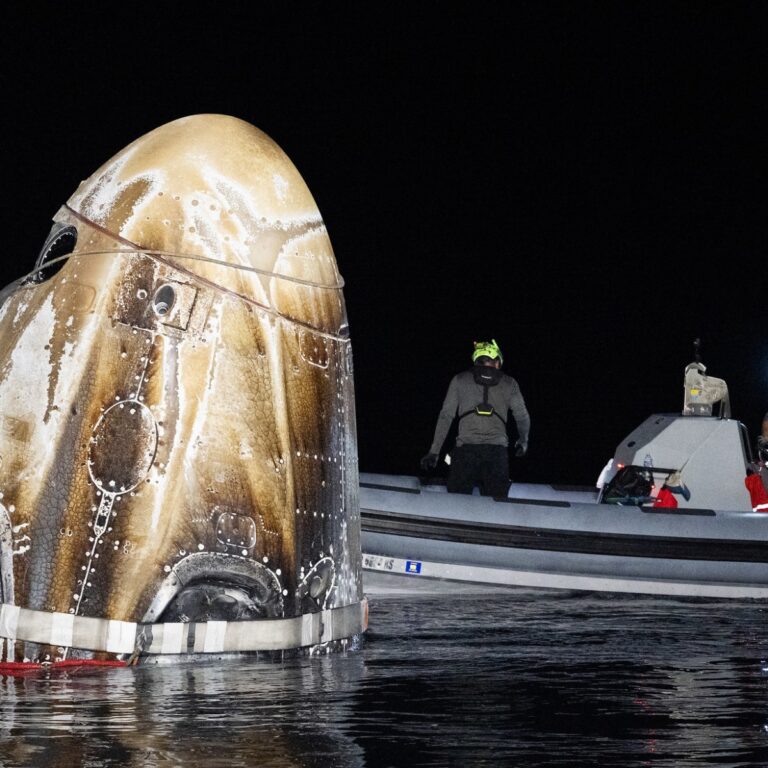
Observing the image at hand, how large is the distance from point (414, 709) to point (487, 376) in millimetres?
4994

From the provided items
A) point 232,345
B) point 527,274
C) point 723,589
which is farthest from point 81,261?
point 527,274

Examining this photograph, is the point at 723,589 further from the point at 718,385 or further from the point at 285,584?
the point at 285,584

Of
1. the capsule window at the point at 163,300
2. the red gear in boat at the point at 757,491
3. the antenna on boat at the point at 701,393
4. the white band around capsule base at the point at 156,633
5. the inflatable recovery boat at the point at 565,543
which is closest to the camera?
the white band around capsule base at the point at 156,633

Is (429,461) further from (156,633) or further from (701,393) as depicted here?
(156,633)

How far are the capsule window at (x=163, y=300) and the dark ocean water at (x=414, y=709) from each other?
90 centimetres

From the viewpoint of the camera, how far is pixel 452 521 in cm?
866

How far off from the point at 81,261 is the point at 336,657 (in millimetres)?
1264

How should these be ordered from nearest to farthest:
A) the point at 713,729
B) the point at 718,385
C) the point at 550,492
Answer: the point at 713,729, the point at 718,385, the point at 550,492

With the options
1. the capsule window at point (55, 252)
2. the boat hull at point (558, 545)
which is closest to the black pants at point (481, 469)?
the boat hull at point (558, 545)

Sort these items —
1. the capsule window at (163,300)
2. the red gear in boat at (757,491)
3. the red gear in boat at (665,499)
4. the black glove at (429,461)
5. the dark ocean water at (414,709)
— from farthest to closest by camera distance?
1. the red gear in boat at (665,499)
2. the red gear in boat at (757,491)
3. the black glove at (429,461)
4. the capsule window at (163,300)
5. the dark ocean water at (414,709)

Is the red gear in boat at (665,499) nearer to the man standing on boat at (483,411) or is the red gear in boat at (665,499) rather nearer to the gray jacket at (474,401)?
the man standing on boat at (483,411)

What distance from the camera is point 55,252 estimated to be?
4246 mm

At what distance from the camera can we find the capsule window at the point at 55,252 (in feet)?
13.7

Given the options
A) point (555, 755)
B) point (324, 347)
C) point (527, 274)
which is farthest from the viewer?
point (527, 274)
